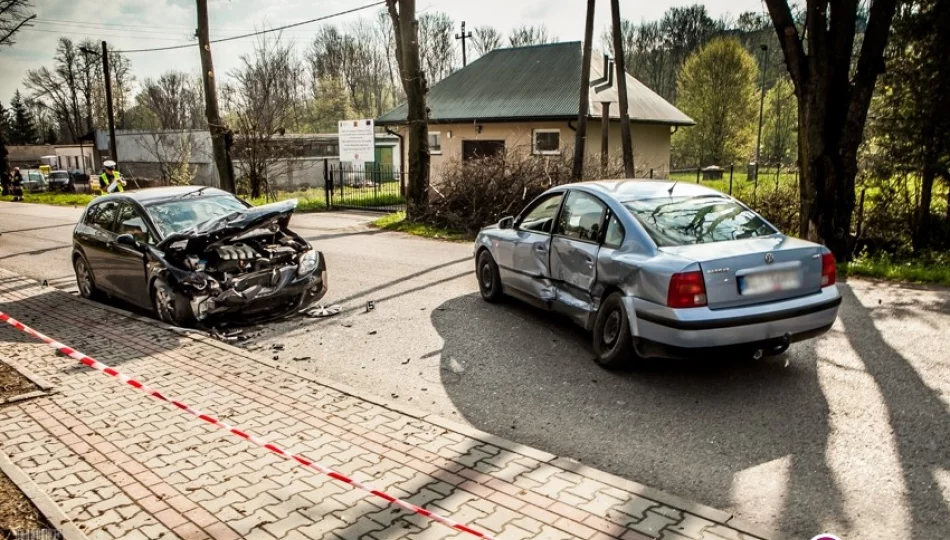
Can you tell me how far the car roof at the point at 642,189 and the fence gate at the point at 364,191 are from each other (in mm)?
15047

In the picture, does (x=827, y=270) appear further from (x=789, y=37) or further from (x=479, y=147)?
(x=479, y=147)

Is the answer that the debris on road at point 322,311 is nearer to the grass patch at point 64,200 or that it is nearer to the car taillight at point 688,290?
the car taillight at point 688,290

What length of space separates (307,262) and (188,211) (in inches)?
70.5

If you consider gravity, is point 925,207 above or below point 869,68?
below

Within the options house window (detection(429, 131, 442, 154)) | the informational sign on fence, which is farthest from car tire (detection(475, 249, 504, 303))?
house window (detection(429, 131, 442, 154))

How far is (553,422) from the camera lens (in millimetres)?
4793

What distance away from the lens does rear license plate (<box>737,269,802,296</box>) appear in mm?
4945

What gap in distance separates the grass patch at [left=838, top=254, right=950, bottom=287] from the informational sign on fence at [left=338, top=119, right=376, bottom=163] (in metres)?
14.4

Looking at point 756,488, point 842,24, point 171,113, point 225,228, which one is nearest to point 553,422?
point 756,488

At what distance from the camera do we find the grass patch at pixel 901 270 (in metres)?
9.36

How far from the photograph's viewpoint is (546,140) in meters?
26.2

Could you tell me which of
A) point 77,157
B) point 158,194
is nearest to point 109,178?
point 158,194

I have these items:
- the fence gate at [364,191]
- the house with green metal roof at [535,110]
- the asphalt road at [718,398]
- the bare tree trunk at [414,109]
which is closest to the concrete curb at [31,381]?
the asphalt road at [718,398]

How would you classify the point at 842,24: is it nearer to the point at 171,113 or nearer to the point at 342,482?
the point at 342,482
